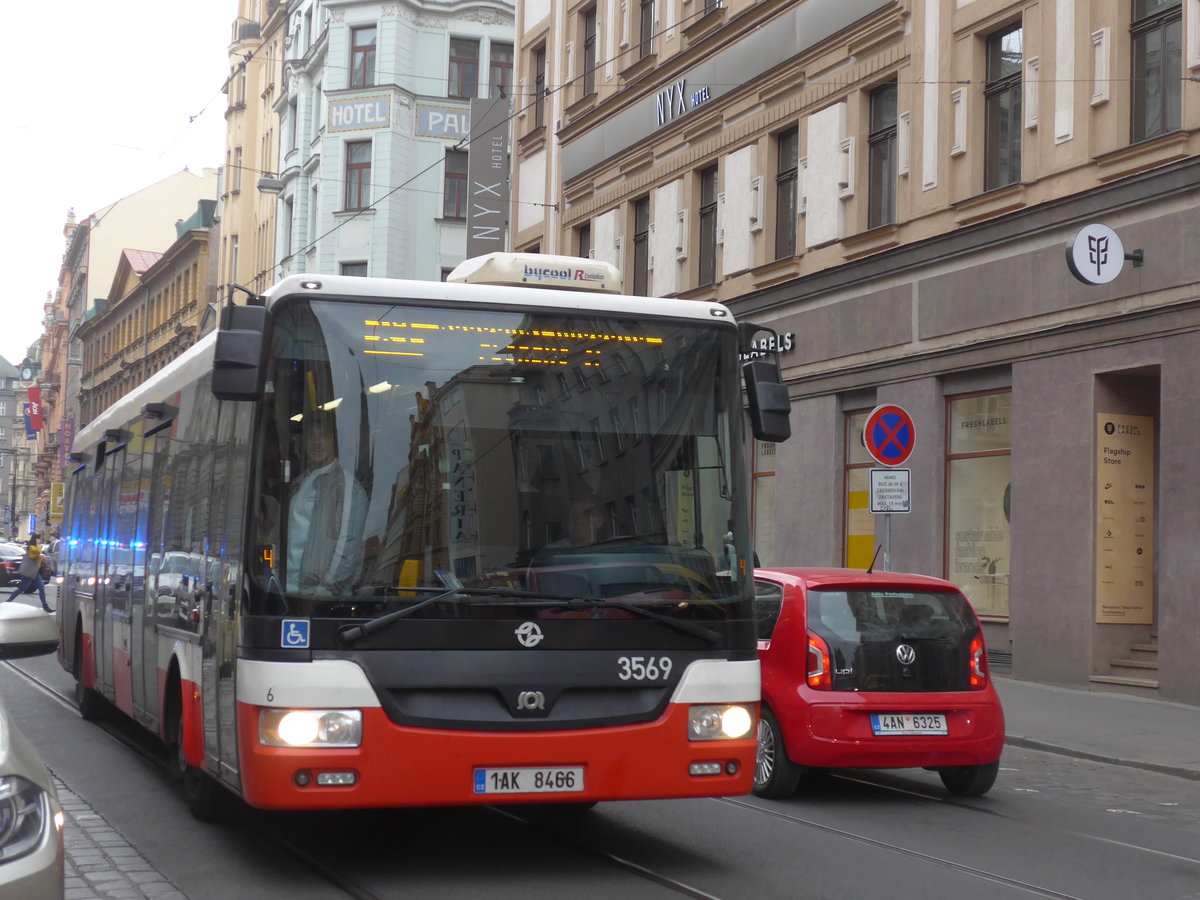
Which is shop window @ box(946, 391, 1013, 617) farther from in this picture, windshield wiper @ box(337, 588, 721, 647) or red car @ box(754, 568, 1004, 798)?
Answer: windshield wiper @ box(337, 588, 721, 647)

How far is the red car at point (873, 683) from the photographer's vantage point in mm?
10305

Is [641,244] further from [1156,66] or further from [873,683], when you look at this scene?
[873,683]

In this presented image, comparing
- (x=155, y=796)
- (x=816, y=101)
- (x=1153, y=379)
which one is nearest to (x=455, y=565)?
(x=155, y=796)

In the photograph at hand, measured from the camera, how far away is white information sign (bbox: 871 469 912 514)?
54.1 feet

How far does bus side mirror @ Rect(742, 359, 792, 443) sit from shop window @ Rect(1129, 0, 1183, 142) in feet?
35.8

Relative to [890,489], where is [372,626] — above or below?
below

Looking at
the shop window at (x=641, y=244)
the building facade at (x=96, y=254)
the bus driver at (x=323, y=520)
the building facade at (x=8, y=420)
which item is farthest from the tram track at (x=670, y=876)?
the building facade at (x=8, y=420)

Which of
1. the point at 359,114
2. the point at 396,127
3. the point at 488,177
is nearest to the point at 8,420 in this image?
the point at 359,114

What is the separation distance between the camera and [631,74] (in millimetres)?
30672

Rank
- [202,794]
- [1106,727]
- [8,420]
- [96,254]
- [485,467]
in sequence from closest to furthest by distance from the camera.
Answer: [485,467], [202,794], [1106,727], [96,254], [8,420]

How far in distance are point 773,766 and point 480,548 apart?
3803mm

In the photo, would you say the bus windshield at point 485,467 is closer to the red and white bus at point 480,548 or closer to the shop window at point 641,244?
the red and white bus at point 480,548

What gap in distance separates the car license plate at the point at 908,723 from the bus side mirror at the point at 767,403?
264 cm

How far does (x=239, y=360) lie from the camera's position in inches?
291
